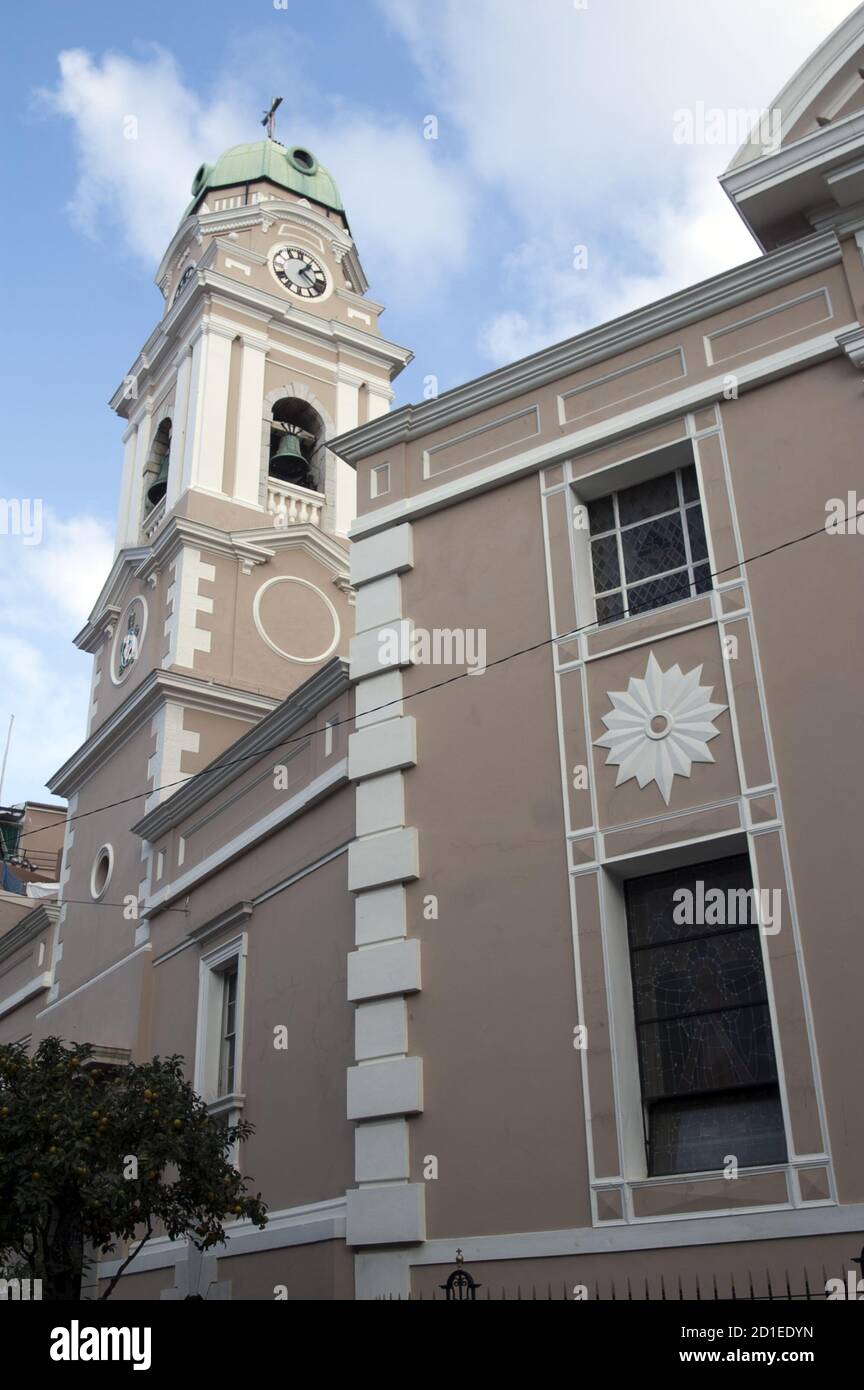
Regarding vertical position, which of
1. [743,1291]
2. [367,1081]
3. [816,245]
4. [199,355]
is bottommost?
[743,1291]

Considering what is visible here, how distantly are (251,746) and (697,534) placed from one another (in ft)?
21.9

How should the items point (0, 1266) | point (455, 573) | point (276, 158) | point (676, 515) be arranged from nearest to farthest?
point (0, 1266) → point (676, 515) → point (455, 573) → point (276, 158)

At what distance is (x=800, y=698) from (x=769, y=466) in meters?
2.14

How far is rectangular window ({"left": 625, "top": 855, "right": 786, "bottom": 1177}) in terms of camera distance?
10.1 metres

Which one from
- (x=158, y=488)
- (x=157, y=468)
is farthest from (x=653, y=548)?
(x=157, y=468)

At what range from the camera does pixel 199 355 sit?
78.7ft

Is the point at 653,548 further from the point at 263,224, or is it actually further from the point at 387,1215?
the point at 263,224

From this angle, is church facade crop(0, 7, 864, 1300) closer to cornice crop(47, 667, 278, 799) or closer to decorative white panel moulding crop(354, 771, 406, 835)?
decorative white panel moulding crop(354, 771, 406, 835)

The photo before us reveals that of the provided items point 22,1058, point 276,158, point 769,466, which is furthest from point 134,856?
point 276,158

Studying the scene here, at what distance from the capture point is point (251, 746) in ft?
54.9

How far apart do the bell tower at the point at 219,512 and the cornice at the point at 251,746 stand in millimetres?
660

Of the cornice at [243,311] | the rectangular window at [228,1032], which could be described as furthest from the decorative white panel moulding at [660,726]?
the cornice at [243,311]

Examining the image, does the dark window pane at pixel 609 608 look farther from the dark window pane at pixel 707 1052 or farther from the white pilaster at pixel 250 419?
the white pilaster at pixel 250 419

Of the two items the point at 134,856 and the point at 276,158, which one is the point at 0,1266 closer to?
the point at 134,856
